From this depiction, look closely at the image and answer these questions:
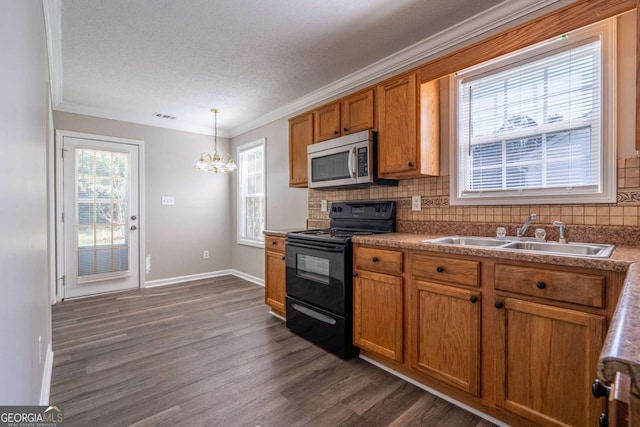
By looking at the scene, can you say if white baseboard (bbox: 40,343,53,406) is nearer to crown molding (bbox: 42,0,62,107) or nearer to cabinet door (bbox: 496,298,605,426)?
crown molding (bbox: 42,0,62,107)

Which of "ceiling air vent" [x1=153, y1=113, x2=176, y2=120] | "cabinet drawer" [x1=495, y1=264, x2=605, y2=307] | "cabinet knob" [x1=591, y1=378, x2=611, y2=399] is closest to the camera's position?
"cabinet knob" [x1=591, y1=378, x2=611, y2=399]

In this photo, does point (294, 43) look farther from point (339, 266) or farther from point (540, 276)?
point (540, 276)

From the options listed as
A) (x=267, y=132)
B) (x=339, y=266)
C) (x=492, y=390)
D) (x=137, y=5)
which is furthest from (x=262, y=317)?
(x=137, y=5)

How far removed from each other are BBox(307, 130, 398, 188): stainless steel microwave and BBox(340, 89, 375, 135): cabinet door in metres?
0.11

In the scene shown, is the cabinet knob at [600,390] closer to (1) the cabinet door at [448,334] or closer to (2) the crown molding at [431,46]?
(1) the cabinet door at [448,334]

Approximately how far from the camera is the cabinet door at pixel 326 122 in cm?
292

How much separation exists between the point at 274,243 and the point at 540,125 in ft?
7.87

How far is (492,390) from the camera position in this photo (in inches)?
64.0

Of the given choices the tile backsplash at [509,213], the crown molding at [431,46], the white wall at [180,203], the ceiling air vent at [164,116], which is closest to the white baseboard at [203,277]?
the white wall at [180,203]

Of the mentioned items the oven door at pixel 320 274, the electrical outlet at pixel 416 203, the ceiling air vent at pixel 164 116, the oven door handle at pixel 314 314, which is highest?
the ceiling air vent at pixel 164 116

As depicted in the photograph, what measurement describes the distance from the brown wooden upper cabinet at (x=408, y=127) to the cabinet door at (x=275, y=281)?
1365 millimetres

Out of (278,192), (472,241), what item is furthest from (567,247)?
(278,192)

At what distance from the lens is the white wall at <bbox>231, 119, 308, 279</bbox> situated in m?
3.94

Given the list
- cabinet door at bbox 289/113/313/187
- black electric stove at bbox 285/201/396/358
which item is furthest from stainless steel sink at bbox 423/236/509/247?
cabinet door at bbox 289/113/313/187
